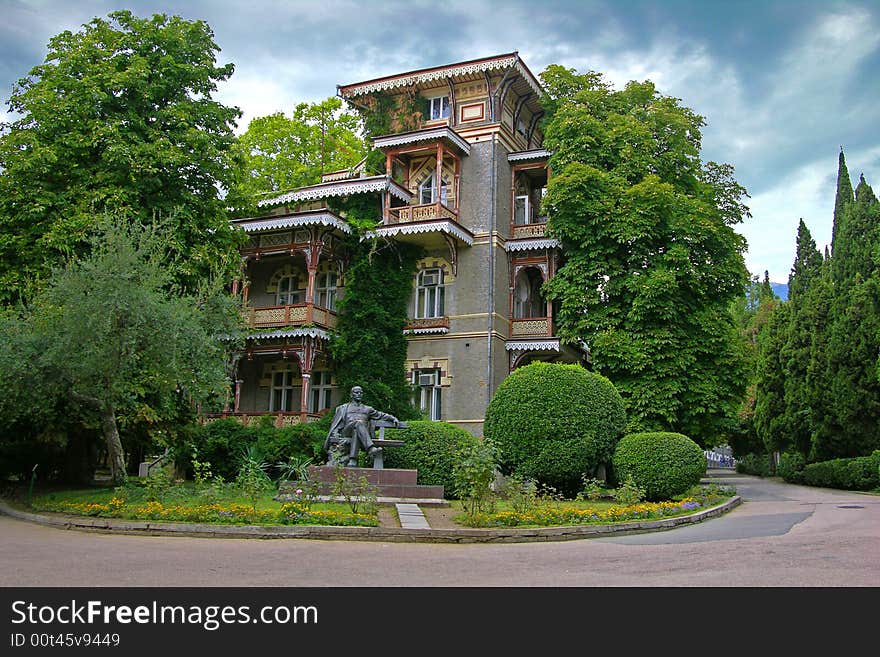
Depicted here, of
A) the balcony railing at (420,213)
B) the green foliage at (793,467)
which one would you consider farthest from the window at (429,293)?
→ the green foliage at (793,467)

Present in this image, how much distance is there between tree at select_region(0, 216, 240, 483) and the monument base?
3.43m

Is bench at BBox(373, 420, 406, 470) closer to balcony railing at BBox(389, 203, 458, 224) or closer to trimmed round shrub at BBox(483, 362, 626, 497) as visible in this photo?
trimmed round shrub at BBox(483, 362, 626, 497)

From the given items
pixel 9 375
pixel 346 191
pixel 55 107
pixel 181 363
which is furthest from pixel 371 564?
pixel 346 191

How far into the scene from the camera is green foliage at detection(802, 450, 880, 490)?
29.5 meters

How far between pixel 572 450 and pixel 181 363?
987 cm

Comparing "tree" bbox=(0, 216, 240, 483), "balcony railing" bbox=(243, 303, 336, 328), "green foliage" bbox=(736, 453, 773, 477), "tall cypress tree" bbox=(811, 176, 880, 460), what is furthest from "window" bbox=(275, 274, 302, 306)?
"green foliage" bbox=(736, 453, 773, 477)

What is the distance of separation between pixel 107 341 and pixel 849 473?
2790cm

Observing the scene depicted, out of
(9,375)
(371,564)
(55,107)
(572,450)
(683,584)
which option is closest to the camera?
(683,584)

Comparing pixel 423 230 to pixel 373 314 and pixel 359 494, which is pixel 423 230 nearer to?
pixel 373 314

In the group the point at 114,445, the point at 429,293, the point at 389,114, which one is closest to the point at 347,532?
the point at 114,445

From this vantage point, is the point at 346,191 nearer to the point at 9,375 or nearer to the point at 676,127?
the point at 676,127

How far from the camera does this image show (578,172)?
2866cm

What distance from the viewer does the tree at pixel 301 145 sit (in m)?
41.9

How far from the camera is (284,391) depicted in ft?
104
